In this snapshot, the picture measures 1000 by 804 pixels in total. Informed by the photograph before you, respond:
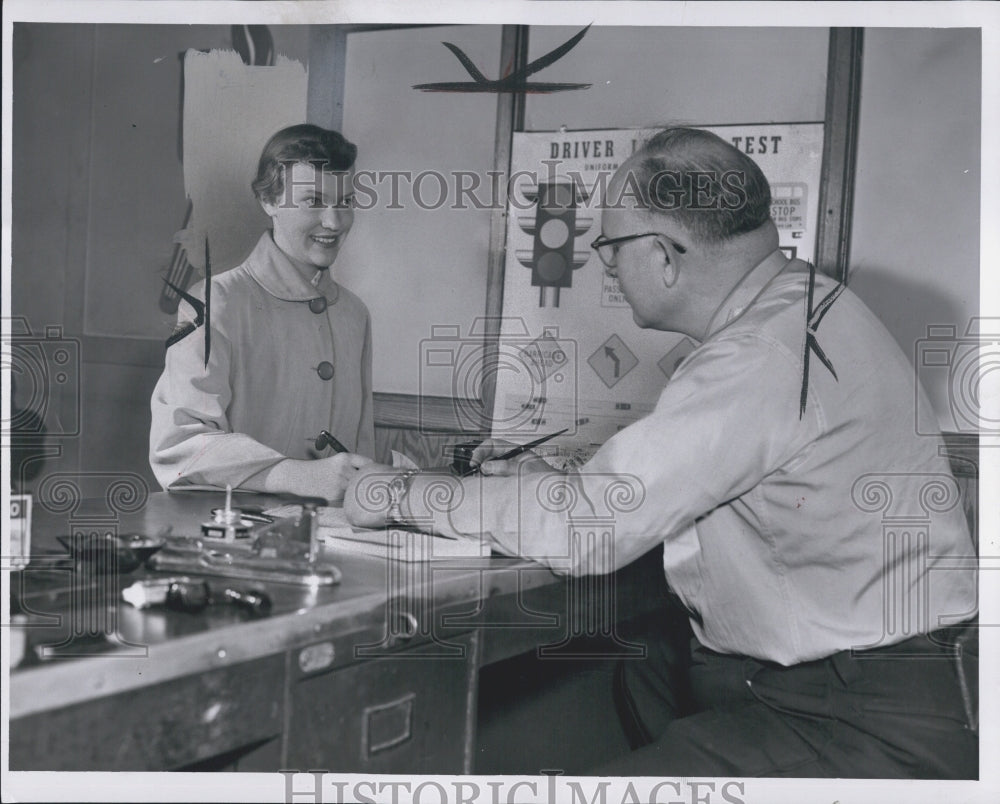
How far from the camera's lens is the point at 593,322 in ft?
5.58

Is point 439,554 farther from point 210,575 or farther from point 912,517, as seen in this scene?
point 912,517

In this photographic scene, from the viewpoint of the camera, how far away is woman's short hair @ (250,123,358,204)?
163 cm

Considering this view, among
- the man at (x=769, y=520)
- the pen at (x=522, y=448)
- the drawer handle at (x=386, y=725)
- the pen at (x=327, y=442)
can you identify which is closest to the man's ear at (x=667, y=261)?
the man at (x=769, y=520)

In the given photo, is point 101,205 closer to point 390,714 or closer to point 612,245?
point 612,245

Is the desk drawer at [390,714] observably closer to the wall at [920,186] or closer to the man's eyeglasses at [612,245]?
the man's eyeglasses at [612,245]

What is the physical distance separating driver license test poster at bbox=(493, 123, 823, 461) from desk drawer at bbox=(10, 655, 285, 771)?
2.49ft

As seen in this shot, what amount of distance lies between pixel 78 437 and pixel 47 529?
18 cm

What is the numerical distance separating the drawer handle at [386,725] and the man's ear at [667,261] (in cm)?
75

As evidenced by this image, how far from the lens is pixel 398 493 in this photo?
1421mm

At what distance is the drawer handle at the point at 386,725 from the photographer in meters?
1.11

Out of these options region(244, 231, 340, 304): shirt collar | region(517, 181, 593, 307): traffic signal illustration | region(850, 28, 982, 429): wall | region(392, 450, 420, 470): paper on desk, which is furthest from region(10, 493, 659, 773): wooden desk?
region(850, 28, 982, 429): wall

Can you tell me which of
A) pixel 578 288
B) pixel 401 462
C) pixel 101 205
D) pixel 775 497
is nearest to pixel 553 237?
pixel 578 288

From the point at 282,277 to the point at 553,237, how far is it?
476 millimetres

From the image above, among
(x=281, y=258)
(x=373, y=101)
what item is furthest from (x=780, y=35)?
(x=281, y=258)
